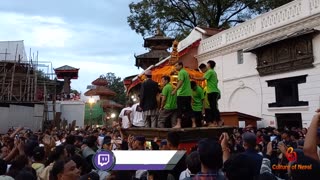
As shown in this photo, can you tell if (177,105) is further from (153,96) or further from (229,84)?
(229,84)

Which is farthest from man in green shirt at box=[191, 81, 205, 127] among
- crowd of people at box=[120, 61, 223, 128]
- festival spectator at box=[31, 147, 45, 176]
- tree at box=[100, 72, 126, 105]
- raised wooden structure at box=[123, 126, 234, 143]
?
tree at box=[100, 72, 126, 105]

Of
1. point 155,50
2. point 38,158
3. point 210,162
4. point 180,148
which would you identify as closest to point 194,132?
point 180,148

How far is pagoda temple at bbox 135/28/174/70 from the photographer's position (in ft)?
90.4

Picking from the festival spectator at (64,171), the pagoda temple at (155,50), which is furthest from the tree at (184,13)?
the festival spectator at (64,171)

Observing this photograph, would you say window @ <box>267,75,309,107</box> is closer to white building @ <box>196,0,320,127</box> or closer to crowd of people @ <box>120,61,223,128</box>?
white building @ <box>196,0,320,127</box>

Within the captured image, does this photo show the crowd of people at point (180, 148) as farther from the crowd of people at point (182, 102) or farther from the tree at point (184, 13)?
the tree at point (184, 13)

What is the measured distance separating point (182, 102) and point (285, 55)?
791cm

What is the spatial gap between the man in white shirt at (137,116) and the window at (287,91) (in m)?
7.18

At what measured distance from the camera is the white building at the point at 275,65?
13.6 metres

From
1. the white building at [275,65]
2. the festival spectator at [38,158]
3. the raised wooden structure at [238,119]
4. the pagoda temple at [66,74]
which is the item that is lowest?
the festival spectator at [38,158]

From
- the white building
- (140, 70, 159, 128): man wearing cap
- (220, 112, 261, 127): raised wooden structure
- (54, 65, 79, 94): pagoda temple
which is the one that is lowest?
(220, 112, 261, 127): raised wooden structure

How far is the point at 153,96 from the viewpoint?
984 cm

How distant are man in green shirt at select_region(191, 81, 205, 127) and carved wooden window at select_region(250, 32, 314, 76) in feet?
20.6

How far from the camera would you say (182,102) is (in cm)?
906
